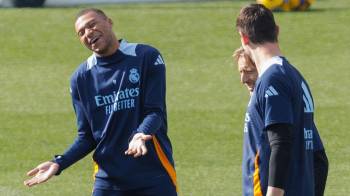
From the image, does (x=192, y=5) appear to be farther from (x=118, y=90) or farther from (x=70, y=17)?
(x=118, y=90)

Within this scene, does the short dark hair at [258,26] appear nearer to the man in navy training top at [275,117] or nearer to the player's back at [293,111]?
the man in navy training top at [275,117]

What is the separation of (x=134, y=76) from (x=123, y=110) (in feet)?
0.76

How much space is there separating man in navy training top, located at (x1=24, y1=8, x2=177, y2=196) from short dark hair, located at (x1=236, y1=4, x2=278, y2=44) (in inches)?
59.9

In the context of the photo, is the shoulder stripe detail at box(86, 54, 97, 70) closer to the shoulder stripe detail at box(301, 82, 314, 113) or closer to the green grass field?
the shoulder stripe detail at box(301, 82, 314, 113)

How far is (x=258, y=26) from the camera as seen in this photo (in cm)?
552

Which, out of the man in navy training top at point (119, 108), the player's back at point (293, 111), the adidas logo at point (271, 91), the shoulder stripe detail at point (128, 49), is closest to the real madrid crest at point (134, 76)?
the man in navy training top at point (119, 108)

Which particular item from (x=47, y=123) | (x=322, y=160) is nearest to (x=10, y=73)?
(x=47, y=123)

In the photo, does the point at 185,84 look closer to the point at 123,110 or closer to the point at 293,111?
the point at 123,110

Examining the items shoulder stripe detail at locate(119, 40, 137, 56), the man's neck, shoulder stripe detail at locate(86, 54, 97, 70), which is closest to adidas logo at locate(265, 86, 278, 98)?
the man's neck

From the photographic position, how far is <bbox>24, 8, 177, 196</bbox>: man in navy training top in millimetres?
7016

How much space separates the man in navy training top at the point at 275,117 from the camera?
5449 mm

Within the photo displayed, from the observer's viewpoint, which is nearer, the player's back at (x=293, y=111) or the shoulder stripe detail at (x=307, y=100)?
the player's back at (x=293, y=111)

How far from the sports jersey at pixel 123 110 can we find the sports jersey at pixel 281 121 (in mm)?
1266

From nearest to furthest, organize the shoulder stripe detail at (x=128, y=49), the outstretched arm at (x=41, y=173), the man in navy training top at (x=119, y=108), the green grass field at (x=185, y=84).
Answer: the outstretched arm at (x=41, y=173), the man in navy training top at (x=119, y=108), the shoulder stripe detail at (x=128, y=49), the green grass field at (x=185, y=84)
